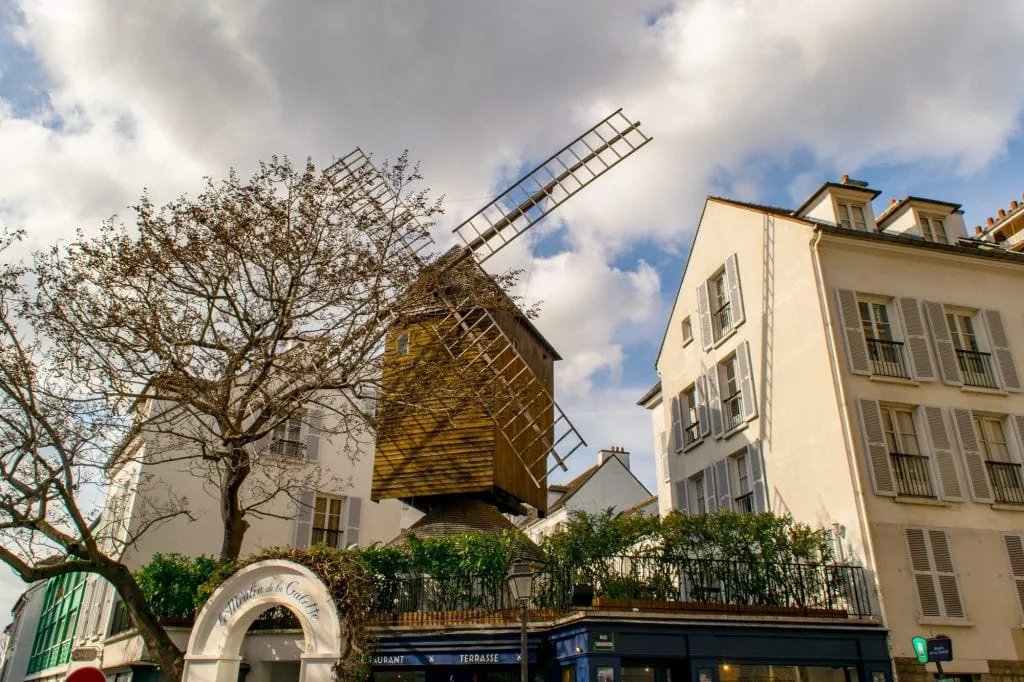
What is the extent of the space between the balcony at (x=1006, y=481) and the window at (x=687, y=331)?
25.8 feet

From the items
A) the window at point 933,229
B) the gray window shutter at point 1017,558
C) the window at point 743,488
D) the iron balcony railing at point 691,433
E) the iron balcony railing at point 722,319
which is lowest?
the gray window shutter at point 1017,558

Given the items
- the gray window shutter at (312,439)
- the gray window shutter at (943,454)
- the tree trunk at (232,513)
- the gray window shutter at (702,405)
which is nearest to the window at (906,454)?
the gray window shutter at (943,454)

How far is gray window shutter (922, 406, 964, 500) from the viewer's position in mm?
14297

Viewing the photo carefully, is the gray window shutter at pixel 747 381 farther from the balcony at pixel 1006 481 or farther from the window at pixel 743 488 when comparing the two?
the balcony at pixel 1006 481

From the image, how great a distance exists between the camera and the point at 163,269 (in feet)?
47.3

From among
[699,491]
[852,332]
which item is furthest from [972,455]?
[699,491]

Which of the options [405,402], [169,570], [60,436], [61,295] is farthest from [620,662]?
[61,295]

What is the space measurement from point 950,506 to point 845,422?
2.47m

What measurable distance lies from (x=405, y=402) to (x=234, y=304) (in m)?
4.09

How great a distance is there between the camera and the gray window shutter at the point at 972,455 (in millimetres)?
14414

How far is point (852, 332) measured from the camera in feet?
50.1

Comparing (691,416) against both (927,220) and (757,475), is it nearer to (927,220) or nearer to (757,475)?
(757,475)

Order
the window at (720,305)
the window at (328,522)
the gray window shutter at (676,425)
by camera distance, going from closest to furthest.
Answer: the window at (720,305) < the window at (328,522) < the gray window shutter at (676,425)

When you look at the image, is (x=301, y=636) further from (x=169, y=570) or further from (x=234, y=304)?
(x=234, y=304)
